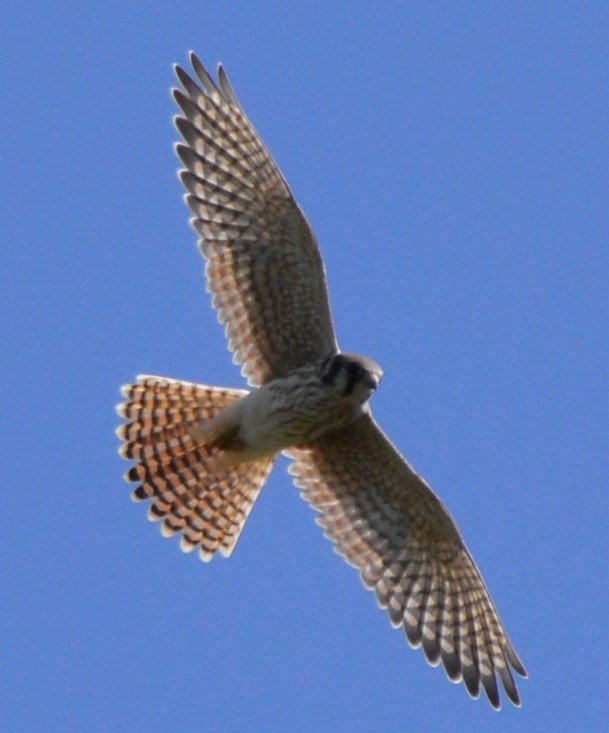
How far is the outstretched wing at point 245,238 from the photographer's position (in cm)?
1506

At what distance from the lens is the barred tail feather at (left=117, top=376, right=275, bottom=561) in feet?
50.3

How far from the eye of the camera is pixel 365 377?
47.8 ft

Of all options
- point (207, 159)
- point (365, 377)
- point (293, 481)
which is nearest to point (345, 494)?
point (293, 481)

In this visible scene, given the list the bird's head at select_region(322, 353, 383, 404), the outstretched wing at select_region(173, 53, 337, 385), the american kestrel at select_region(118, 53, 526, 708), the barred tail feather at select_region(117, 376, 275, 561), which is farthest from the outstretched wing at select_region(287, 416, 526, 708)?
the bird's head at select_region(322, 353, 383, 404)

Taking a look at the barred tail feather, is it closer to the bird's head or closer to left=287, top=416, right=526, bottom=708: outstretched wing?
left=287, top=416, right=526, bottom=708: outstretched wing

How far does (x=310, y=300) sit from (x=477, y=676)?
2.76 meters

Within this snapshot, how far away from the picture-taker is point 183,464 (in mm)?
15469

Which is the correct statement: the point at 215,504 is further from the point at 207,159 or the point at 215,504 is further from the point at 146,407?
the point at 207,159

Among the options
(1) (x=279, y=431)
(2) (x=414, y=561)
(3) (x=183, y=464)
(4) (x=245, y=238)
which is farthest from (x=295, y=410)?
(2) (x=414, y=561)

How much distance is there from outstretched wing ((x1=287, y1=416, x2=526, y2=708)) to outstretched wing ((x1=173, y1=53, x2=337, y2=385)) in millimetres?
804

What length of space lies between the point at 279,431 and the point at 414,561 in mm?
1464

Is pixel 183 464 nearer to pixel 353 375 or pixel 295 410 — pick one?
pixel 295 410

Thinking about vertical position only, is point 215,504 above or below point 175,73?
below

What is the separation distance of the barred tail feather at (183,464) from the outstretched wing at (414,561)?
454mm
